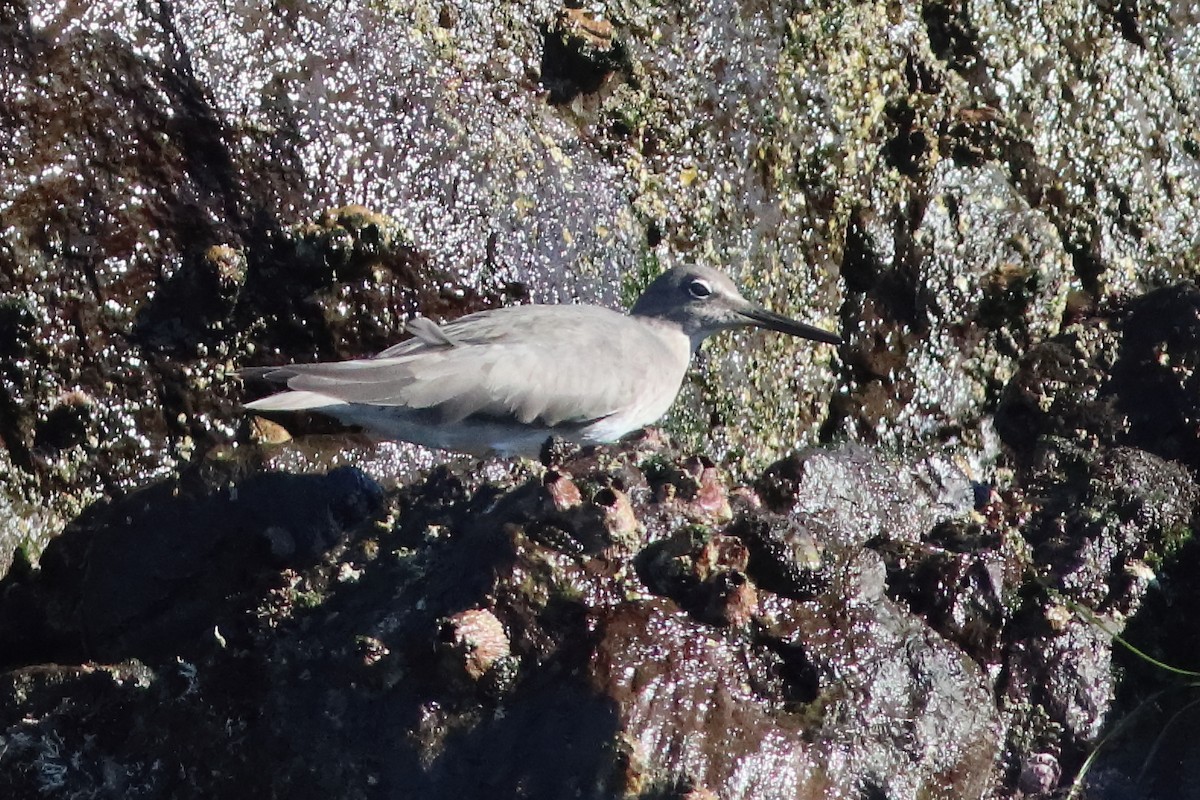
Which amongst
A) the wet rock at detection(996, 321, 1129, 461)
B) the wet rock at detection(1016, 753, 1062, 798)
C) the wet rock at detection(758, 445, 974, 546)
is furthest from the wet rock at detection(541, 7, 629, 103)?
the wet rock at detection(1016, 753, 1062, 798)

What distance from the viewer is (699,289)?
591 centimetres

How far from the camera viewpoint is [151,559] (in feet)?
16.5

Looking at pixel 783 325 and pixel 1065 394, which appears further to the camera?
pixel 1065 394

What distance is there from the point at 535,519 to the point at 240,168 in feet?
7.10

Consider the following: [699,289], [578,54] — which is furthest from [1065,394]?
[578,54]

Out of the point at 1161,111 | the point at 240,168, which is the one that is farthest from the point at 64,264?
the point at 1161,111

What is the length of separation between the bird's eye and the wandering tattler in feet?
0.46

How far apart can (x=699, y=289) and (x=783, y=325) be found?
1.35 feet

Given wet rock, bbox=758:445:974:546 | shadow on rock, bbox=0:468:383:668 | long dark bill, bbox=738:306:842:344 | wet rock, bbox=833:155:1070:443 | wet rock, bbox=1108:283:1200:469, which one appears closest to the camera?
shadow on rock, bbox=0:468:383:668

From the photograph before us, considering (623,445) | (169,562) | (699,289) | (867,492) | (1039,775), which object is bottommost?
(1039,775)

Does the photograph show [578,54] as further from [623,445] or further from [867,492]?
[867,492]

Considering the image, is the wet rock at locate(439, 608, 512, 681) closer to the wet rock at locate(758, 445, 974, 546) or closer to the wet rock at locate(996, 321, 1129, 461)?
the wet rock at locate(758, 445, 974, 546)

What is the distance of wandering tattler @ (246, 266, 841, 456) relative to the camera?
499 centimetres

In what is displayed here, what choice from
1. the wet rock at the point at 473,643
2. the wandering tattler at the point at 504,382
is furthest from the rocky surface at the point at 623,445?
the wandering tattler at the point at 504,382
